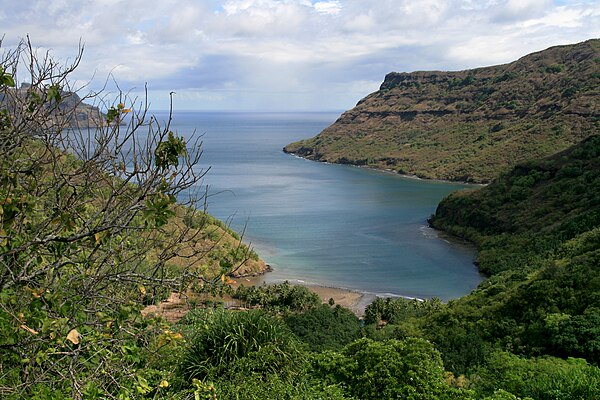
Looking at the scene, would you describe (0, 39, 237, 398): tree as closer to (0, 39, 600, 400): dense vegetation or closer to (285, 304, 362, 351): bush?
(0, 39, 600, 400): dense vegetation

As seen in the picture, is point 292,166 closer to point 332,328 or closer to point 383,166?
point 383,166

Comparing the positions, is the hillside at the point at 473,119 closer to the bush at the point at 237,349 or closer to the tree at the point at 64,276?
the bush at the point at 237,349

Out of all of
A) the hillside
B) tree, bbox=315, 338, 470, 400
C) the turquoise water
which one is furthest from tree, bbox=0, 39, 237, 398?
the hillside

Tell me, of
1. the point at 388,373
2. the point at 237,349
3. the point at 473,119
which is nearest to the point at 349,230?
the point at 388,373

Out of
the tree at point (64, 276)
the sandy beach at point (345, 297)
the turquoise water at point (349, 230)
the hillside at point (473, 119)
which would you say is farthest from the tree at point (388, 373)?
the hillside at point (473, 119)

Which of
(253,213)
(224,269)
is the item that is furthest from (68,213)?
(253,213)
